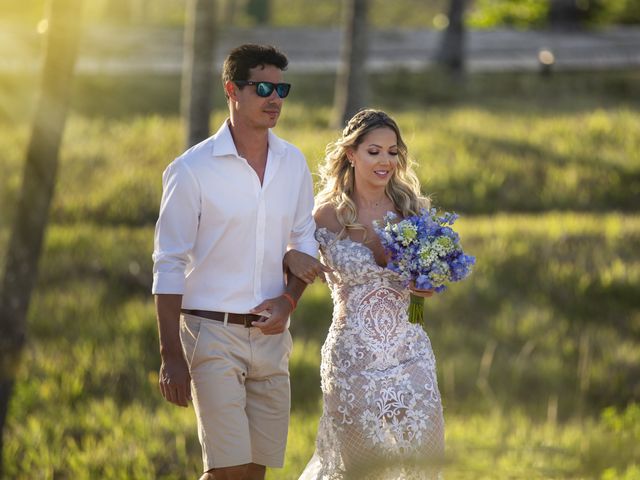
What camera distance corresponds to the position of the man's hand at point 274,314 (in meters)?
4.78

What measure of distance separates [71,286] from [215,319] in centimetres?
769

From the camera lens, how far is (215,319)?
15.8ft

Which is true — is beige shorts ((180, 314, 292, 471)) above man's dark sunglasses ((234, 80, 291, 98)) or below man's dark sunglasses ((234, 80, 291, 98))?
below

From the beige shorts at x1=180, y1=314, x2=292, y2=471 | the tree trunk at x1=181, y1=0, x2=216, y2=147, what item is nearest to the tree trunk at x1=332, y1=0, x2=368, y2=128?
the tree trunk at x1=181, y1=0, x2=216, y2=147

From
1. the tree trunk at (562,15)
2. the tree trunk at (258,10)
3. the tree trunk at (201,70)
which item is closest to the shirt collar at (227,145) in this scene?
the tree trunk at (201,70)

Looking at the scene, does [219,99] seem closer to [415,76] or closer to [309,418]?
[415,76]

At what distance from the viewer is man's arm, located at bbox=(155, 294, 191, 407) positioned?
179 inches

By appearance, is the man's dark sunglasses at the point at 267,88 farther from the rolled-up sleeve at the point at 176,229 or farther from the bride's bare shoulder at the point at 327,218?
the bride's bare shoulder at the point at 327,218

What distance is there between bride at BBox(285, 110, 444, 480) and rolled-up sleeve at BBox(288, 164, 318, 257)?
0.51 ft


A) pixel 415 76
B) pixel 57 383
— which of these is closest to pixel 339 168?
pixel 57 383

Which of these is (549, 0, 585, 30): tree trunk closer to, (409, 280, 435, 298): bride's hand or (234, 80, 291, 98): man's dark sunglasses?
(409, 280, 435, 298): bride's hand

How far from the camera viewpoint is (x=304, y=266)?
4867 mm

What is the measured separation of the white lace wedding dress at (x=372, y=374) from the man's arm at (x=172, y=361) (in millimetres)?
877

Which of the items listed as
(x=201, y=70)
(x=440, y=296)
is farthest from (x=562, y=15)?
(x=440, y=296)
